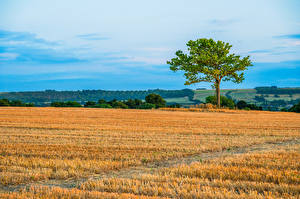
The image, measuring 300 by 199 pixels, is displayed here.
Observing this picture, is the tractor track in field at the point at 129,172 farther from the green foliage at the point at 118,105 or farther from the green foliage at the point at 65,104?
the green foliage at the point at 65,104

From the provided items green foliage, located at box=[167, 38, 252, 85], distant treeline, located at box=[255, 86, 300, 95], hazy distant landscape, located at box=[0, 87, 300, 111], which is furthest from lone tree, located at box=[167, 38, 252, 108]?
distant treeline, located at box=[255, 86, 300, 95]

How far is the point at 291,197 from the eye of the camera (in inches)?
215

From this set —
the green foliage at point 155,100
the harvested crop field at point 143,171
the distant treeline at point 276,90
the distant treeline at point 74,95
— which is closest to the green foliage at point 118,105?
the green foliage at point 155,100

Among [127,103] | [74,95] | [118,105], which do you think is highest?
[74,95]

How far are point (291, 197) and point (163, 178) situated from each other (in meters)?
2.71

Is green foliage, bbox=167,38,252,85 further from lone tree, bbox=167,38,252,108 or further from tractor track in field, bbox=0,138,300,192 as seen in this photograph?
tractor track in field, bbox=0,138,300,192

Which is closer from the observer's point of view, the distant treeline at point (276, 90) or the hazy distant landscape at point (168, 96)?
the hazy distant landscape at point (168, 96)

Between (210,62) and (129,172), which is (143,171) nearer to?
(129,172)

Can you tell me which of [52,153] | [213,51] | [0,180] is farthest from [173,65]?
[0,180]

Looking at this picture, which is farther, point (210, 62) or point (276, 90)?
point (276, 90)

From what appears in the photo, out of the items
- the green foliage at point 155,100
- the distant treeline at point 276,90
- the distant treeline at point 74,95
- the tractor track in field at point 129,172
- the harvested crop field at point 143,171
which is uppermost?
A: the distant treeline at point 276,90

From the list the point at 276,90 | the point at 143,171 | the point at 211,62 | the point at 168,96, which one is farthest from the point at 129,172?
the point at 276,90

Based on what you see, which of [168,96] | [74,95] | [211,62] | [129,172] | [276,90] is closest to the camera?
[129,172]

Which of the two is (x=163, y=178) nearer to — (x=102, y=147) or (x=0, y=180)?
(x=0, y=180)
